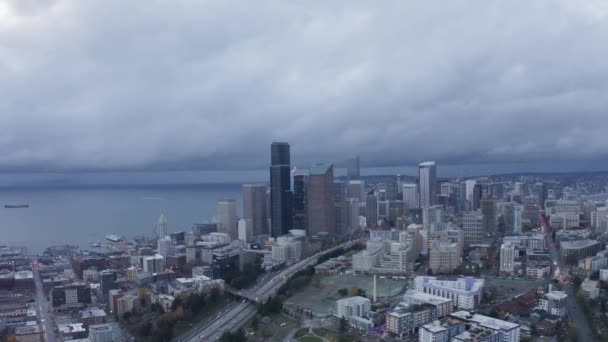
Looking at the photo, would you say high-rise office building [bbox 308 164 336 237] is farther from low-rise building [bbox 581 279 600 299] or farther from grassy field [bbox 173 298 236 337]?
low-rise building [bbox 581 279 600 299]

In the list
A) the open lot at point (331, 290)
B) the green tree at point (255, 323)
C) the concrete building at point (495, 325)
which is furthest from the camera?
the open lot at point (331, 290)

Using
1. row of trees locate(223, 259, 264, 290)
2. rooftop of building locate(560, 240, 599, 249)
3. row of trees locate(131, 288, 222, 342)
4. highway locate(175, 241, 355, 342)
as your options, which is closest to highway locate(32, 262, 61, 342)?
row of trees locate(131, 288, 222, 342)

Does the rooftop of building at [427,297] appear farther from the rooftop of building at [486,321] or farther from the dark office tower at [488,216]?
the dark office tower at [488,216]

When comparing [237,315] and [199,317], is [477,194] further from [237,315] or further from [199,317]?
[199,317]

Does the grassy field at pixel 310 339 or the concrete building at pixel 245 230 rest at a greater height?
the concrete building at pixel 245 230

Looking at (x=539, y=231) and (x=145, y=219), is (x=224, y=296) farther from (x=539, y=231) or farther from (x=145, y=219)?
(x=145, y=219)

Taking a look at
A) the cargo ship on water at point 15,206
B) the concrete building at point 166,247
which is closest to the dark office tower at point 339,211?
the concrete building at point 166,247
